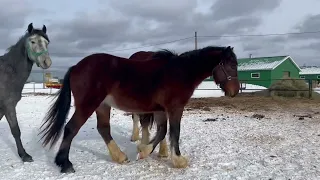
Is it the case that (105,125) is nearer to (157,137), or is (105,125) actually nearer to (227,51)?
(157,137)

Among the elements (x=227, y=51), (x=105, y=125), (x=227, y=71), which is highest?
(x=227, y=51)

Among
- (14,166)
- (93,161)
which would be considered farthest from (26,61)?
(93,161)

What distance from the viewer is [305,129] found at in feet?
23.7

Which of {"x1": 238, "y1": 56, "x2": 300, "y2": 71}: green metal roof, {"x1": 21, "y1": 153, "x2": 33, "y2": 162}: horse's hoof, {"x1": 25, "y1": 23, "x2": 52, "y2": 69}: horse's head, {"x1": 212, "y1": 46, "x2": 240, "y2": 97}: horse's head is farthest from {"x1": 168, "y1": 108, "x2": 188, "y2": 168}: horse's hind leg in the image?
{"x1": 238, "y1": 56, "x2": 300, "y2": 71}: green metal roof

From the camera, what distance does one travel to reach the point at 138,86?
4625 mm

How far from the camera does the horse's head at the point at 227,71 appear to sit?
14.6ft

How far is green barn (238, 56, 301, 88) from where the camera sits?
36000 mm

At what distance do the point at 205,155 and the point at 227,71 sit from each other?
1.57 meters

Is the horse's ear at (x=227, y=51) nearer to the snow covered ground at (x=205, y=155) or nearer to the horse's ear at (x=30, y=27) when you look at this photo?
the snow covered ground at (x=205, y=155)

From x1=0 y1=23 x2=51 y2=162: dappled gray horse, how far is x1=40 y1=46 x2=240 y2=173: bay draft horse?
2.04 ft

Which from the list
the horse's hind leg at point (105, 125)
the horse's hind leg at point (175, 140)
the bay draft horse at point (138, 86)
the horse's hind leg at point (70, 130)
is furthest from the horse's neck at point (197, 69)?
the horse's hind leg at point (70, 130)

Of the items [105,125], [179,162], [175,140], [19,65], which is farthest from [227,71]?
[19,65]

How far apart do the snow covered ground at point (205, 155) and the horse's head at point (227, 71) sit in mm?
1173

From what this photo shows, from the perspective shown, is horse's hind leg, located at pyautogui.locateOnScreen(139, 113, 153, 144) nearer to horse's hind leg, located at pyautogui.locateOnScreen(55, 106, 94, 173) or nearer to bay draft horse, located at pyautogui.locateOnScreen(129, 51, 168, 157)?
bay draft horse, located at pyautogui.locateOnScreen(129, 51, 168, 157)
